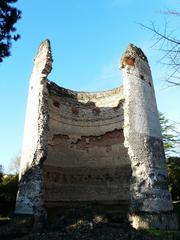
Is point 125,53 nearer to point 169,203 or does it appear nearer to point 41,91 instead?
point 41,91

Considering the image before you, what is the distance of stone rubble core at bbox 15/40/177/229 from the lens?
1176 cm

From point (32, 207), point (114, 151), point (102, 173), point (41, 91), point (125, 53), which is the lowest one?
point (32, 207)

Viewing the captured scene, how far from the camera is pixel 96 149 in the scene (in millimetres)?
17594

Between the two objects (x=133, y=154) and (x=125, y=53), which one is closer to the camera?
(x=133, y=154)

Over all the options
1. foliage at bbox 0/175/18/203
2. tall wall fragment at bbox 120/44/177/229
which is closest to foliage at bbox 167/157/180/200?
tall wall fragment at bbox 120/44/177/229

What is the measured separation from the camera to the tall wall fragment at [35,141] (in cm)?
1207

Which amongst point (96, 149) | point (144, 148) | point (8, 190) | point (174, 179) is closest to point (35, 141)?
point (144, 148)

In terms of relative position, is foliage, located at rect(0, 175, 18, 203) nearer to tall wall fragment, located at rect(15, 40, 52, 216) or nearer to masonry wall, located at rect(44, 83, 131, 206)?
masonry wall, located at rect(44, 83, 131, 206)

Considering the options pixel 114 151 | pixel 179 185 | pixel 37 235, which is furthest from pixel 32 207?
pixel 179 185

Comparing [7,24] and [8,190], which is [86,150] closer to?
[8,190]

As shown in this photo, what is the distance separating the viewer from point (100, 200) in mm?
16297

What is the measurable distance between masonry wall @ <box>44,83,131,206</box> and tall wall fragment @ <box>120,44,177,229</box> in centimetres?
399

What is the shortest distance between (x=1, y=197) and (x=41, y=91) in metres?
7.35

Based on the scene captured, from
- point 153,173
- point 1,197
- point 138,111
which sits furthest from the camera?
point 1,197
